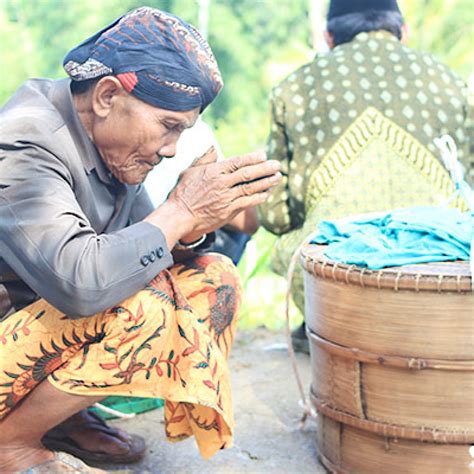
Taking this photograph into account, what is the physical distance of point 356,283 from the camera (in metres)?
2.33

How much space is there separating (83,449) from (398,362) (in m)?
1.06

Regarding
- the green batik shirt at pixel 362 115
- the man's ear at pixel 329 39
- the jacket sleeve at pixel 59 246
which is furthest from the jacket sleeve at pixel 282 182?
the jacket sleeve at pixel 59 246

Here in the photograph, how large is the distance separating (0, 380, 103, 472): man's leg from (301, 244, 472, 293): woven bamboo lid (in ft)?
2.47

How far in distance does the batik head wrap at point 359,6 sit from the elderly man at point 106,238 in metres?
1.58

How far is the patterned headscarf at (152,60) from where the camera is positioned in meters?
2.22

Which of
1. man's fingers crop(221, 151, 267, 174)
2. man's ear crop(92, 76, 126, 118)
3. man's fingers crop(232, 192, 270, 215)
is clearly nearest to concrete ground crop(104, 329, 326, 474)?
man's fingers crop(232, 192, 270, 215)

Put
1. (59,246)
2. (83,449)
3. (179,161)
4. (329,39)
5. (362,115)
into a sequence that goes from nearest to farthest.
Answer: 1. (59,246)
2. (83,449)
3. (179,161)
4. (362,115)
5. (329,39)

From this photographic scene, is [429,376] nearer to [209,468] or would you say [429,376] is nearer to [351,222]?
[351,222]

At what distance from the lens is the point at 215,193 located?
229 cm

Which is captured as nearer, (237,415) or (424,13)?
(237,415)

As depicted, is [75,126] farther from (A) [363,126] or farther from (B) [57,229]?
(A) [363,126]

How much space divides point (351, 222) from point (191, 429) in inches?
32.5

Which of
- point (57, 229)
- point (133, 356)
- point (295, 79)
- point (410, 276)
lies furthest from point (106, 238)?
point (295, 79)

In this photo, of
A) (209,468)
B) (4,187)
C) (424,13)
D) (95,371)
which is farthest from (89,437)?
(424,13)
